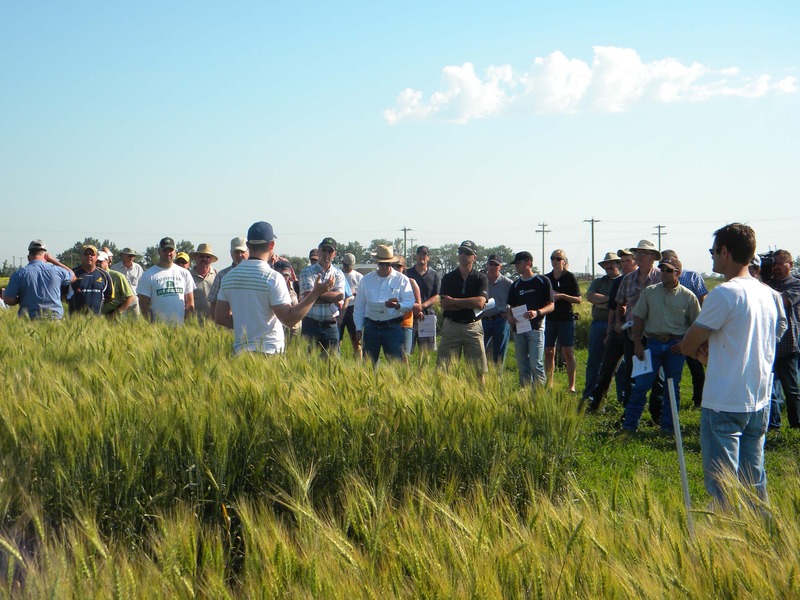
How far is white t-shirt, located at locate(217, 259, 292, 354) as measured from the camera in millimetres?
5781

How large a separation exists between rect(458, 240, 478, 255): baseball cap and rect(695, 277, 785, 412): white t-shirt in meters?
4.90

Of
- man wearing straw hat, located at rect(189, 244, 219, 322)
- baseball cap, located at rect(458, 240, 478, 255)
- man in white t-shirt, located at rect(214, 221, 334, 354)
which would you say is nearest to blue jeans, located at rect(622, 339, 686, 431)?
baseball cap, located at rect(458, 240, 478, 255)

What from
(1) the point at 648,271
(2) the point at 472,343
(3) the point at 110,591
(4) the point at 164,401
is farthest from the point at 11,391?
(1) the point at 648,271

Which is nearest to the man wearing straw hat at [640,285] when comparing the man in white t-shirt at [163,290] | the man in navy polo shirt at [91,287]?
the man in white t-shirt at [163,290]

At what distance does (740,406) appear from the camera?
4430 mm

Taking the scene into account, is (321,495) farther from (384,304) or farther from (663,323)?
(384,304)

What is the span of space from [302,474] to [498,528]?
1.16 metres

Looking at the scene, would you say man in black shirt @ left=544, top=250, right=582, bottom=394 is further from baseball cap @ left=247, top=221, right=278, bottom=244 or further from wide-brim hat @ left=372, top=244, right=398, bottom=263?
baseball cap @ left=247, top=221, right=278, bottom=244

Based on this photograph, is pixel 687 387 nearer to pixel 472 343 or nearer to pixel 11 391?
pixel 472 343

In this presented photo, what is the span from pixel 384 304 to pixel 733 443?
4.88m

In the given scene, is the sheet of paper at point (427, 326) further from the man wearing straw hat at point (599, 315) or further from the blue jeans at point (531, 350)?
the man wearing straw hat at point (599, 315)

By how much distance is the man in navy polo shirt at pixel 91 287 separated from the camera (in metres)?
9.91

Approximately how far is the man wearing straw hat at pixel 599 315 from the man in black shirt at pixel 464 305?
62.9 inches

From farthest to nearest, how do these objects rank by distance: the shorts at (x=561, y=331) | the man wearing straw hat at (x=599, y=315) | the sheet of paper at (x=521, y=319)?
1. the shorts at (x=561, y=331)
2. the man wearing straw hat at (x=599, y=315)
3. the sheet of paper at (x=521, y=319)
